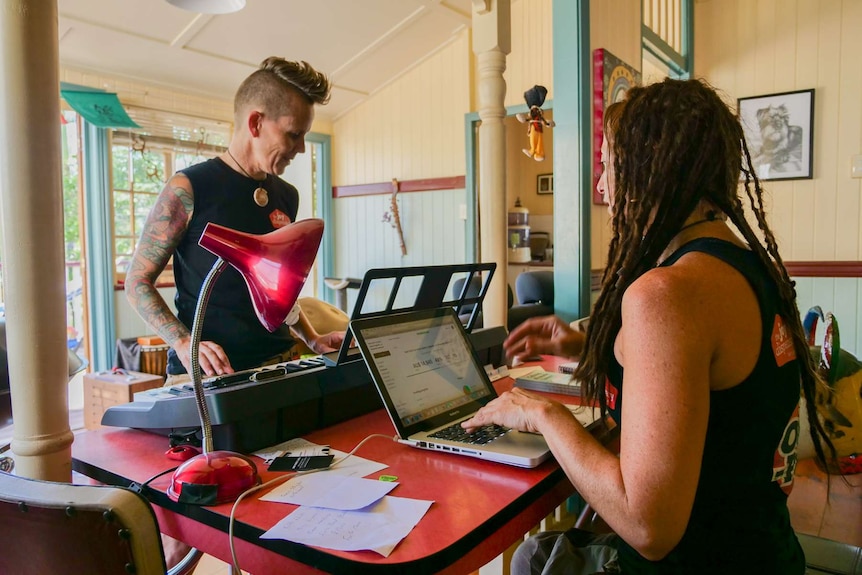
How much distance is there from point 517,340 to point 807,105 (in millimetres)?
3714

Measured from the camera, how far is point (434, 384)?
1.31m

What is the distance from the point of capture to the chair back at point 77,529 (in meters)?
0.65

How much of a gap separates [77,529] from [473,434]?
Result: 0.69 metres

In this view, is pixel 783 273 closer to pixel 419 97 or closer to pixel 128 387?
pixel 128 387

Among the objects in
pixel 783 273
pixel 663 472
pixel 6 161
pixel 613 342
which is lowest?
pixel 663 472

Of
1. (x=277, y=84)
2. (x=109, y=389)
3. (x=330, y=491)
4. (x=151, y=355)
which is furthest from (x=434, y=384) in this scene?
(x=151, y=355)

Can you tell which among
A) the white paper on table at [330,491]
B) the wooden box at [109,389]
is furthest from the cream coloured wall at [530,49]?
the white paper on table at [330,491]

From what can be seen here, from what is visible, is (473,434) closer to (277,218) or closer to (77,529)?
(77,529)

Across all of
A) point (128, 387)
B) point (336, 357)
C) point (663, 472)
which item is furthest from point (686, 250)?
point (128, 387)

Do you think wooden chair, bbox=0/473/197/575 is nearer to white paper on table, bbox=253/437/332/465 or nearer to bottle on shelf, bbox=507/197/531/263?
white paper on table, bbox=253/437/332/465

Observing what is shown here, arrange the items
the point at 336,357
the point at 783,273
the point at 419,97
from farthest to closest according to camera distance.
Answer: the point at 419,97 < the point at 336,357 < the point at 783,273

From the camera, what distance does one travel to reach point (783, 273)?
1051 millimetres

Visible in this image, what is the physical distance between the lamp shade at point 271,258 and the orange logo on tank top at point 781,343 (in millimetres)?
704

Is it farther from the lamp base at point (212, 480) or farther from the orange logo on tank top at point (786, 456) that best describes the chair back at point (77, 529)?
the orange logo on tank top at point (786, 456)
